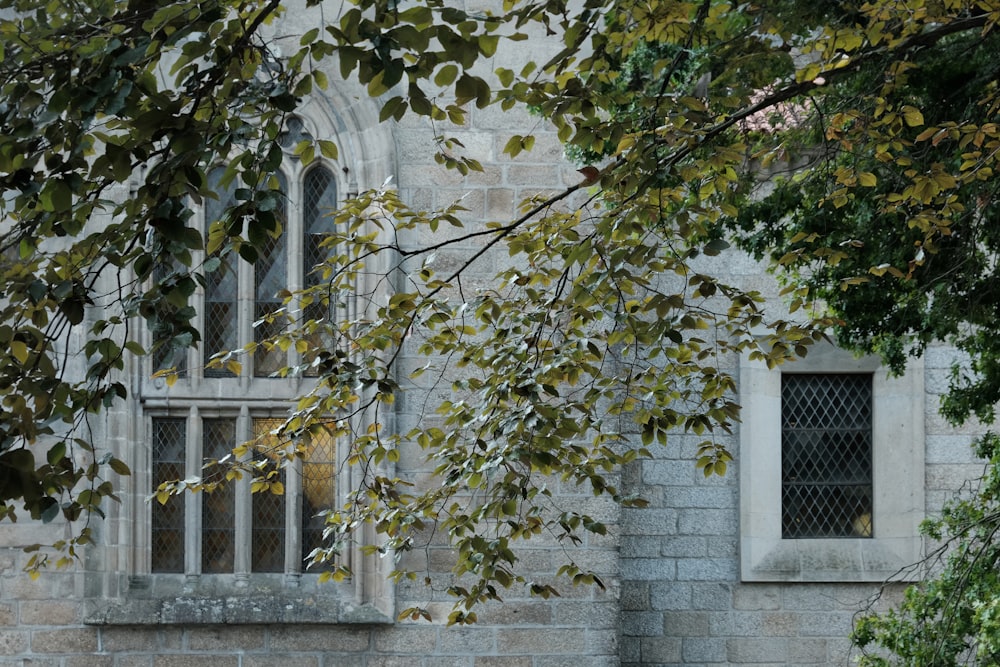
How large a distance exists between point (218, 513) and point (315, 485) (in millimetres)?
584

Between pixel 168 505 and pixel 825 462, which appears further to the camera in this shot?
pixel 825 462

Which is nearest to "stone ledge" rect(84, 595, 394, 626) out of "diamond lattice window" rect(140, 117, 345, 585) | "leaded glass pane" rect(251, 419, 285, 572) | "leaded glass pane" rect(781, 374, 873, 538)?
"diamond lattice window" rect(140, 117, 345, 585)

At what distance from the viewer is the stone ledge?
7016 millimetres

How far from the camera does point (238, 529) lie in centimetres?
745

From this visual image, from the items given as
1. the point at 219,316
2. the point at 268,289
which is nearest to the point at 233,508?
the point at 219,316

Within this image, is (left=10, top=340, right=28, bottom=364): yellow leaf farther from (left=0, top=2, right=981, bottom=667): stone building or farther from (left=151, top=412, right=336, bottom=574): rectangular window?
(left=151, top=412, right=336, bottom=574): rectangular window

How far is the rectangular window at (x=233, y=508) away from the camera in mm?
7449

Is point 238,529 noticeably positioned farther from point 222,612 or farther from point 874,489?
point 874,489

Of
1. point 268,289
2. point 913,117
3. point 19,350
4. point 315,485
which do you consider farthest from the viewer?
point 268,289

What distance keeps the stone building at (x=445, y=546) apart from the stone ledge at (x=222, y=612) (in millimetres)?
11

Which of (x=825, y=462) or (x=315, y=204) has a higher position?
(x=315, y=204)

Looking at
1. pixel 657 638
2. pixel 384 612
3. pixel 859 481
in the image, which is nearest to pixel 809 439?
pixel 859 481

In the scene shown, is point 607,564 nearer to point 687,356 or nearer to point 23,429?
point 687,356

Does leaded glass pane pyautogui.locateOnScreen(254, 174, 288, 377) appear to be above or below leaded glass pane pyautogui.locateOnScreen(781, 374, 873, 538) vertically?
above
